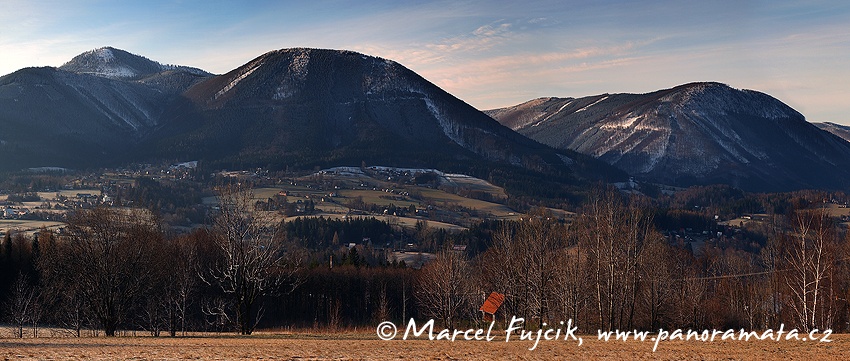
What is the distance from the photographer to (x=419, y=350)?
36781 millimetres

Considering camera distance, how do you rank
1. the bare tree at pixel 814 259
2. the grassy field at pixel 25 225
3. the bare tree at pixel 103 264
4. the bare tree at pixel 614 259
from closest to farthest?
the bare tree at pixel 814 259 < the bare tree at pixel 103 264 < the bare tree at pixel 614 259 < the grassy field at pixel 25 225

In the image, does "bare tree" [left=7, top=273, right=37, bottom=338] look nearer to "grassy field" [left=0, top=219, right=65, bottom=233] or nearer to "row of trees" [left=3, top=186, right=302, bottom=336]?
"row of trees" [left=3, top=186, right=302, bottom=336]

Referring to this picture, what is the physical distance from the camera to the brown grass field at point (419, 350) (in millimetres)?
33094

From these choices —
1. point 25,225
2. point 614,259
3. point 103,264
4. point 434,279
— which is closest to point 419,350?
point 614,259

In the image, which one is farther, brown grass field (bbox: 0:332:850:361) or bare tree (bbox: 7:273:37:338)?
bare tree (bbox: 7:273:37:338)

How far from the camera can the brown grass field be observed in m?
33.1

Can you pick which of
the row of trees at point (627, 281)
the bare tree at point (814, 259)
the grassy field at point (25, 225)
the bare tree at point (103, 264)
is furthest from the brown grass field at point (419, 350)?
the grassy field at point (25, 225)

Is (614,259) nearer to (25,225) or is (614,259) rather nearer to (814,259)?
(814,259)

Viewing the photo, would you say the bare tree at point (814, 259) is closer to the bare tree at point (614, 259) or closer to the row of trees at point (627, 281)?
the row of trees at point (627, 281)

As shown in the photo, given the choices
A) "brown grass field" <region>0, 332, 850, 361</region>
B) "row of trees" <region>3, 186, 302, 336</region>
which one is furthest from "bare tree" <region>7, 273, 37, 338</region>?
"brown grass field" <region>0, 332, 850, 361</region>

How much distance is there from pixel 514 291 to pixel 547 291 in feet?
22.7

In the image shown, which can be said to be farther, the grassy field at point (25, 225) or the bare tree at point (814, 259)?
the grassy field at point (25, 225)

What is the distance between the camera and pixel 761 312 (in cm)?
8781

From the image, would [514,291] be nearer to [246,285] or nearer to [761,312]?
[246,285]
